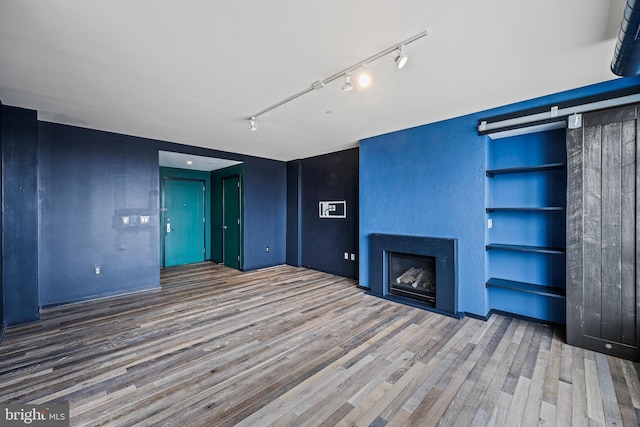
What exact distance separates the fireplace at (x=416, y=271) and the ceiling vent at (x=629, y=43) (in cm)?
216

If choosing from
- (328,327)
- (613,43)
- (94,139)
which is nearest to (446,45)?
(613,43)

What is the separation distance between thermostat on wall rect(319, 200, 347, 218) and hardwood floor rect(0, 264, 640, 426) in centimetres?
229

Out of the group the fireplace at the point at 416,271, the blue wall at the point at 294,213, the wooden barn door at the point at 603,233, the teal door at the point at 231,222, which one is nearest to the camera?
the wooden barn door at the point at 603,233

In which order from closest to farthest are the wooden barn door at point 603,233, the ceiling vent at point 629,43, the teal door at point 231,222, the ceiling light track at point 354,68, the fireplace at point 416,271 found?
the ceiling vent at point 629,43 → the ceiling light track at point 354,68 → the wooden barn door at point 603,233 → the fireplace at point 416,271 → the teal door at point 231,222

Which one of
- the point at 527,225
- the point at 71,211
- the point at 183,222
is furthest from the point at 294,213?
the point at 527,225

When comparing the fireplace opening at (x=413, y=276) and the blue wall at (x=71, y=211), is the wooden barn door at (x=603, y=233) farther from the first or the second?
the blue wall at (x=71, y=211)

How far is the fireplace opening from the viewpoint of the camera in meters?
3.81

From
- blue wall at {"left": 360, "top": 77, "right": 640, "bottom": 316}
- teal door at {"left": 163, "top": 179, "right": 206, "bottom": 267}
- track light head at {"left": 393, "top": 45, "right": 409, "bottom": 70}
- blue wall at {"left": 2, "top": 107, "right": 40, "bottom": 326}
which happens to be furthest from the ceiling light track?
teal door at {"left": 163, "top": 179, "right": 206, "bottom": 267}

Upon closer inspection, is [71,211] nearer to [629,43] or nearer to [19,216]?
[19,216]

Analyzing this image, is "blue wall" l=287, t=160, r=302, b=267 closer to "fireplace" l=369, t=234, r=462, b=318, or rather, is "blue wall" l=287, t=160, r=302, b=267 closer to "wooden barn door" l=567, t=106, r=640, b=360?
"fireplace" l=369, t=234, r=462, b=318

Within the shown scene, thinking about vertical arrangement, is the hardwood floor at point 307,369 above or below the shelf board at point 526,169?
below

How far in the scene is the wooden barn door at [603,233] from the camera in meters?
2.36

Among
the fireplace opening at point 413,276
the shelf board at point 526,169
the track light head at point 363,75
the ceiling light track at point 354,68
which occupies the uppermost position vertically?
the ceiling light track at point 354,68

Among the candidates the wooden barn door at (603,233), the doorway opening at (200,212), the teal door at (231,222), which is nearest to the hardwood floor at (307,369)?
the wooden barn door at (603,233)
